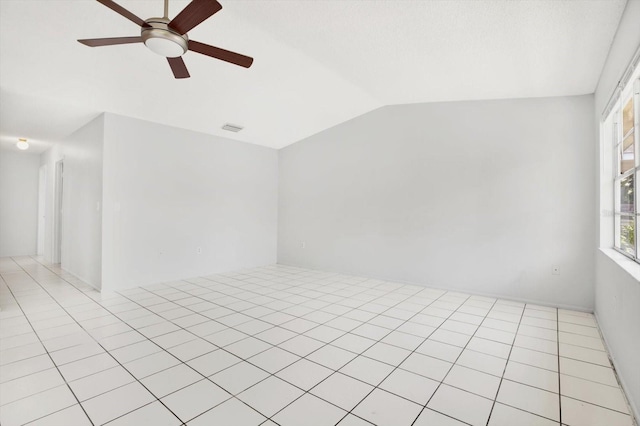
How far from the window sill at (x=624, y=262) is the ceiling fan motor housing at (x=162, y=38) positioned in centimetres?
334

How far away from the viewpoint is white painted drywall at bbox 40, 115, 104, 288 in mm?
4543

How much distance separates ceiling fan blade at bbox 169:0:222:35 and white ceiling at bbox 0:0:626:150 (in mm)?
806

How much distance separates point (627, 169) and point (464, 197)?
76.5 inches

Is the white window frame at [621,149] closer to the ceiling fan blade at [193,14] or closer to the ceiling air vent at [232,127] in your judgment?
the ceiling fan blade at [193,14]

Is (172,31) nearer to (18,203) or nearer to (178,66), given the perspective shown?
(178,66)

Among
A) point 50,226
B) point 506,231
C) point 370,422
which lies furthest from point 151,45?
point 50,226

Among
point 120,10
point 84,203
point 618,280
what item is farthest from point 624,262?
point 84,203

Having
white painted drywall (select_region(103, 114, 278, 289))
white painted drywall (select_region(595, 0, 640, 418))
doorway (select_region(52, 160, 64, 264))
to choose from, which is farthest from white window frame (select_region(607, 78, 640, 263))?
doorway (select_region(52, 160, 64, 264))

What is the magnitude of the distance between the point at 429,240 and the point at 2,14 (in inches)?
211

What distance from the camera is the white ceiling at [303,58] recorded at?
8.18ft

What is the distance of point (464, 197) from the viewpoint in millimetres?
4496

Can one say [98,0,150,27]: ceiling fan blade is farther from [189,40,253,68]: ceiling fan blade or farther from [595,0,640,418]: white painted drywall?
[595,0,640,418]: white painted drywall

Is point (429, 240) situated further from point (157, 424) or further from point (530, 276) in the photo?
point (157, 424)

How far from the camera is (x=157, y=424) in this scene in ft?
5.60
